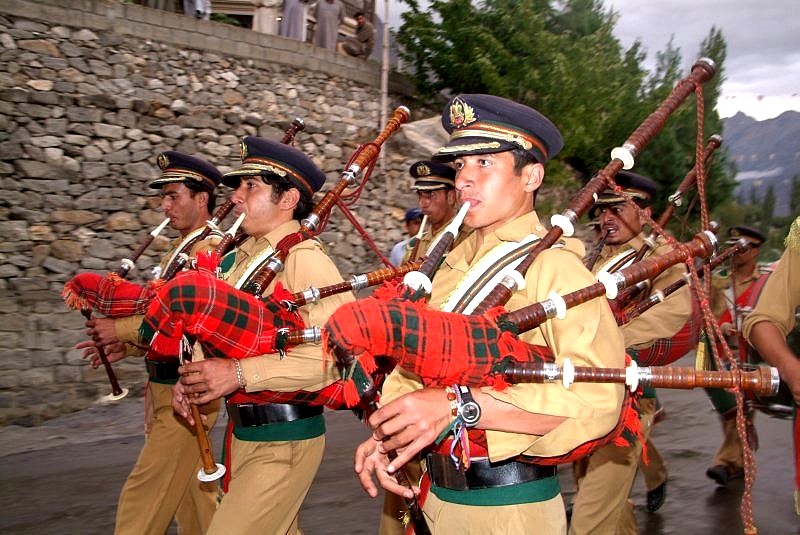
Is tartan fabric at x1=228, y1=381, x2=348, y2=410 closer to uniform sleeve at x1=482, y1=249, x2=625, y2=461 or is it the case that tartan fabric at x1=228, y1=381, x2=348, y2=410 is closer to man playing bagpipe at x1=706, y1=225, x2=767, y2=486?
uniform sleeve at x1=482, y1=249, x2=625, y2=461

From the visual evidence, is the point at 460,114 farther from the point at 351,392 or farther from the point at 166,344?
the point at 166,344

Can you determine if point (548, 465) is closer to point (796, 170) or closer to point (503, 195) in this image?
point (503, 195)

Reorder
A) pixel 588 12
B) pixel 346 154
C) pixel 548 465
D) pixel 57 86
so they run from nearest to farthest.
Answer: pixel 548 465
pixel 57 86
pixel 346 154
pixel 588 12

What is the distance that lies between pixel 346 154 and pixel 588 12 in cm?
847

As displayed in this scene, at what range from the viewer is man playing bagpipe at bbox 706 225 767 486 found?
21.4 feet

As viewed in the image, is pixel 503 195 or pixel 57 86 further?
pixel 57 86

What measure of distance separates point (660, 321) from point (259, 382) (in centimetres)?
273

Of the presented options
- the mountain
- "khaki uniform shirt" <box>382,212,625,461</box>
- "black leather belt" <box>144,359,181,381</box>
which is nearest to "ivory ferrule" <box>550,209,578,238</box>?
"khaki uniform shirt" <box>382,212,625,461</box>

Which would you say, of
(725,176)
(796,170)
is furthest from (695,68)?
(725,176)

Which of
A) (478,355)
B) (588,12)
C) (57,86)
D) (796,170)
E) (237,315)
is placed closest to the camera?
(478,355)

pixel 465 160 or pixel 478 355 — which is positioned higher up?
pixel 465 160

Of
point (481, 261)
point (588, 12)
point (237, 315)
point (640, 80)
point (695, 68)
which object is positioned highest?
point (588, 12)

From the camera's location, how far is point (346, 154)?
13633 millimetres

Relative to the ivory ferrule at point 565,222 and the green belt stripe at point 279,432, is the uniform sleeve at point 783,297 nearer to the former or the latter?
the ivory ferrule at point 565,222
